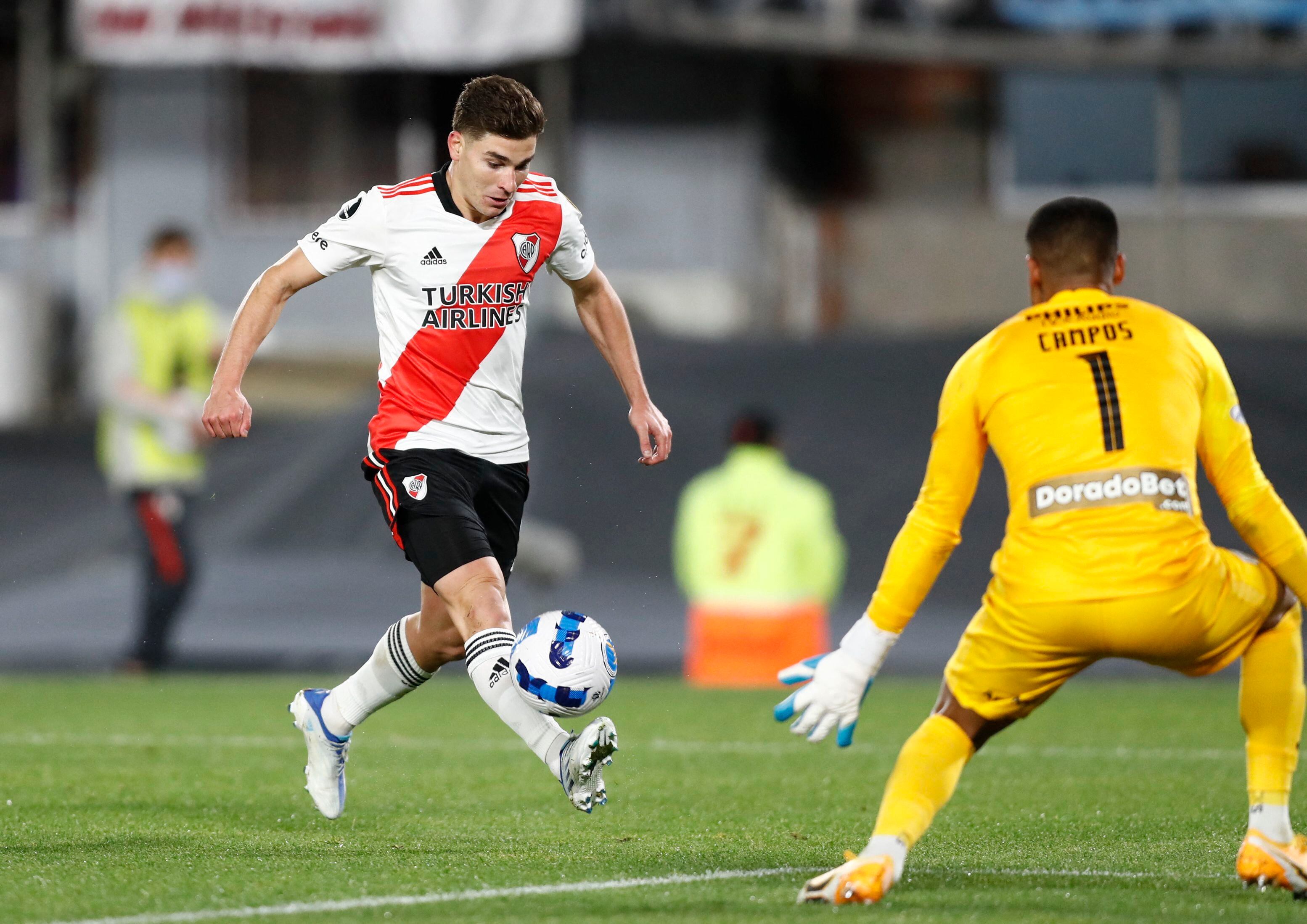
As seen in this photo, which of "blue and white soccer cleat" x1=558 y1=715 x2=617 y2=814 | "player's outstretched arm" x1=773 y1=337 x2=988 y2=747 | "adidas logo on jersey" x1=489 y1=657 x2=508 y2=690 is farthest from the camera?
"adidas logo on jersey" x1=489 y1=657 x2=508 y2=690

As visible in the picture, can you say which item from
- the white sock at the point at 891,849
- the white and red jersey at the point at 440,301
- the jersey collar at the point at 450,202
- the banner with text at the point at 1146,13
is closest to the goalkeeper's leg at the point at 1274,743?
the white sock at the point at 891,849

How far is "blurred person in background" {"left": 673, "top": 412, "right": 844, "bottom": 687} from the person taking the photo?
12.4 metres

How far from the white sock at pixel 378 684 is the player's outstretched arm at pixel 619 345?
955 mm

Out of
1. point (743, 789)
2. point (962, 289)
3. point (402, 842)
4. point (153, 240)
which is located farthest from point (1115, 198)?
point (402, 842)

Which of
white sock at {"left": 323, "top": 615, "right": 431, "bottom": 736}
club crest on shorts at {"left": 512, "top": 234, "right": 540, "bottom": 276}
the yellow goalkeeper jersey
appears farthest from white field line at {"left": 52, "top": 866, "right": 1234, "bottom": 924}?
club crest on shorts at {"left": 512, "top": 234, "right": 540, "bottom": 276}

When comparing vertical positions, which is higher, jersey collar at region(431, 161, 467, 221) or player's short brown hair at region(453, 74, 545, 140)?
player's short brown hair at region(453, 74, 545, 140)

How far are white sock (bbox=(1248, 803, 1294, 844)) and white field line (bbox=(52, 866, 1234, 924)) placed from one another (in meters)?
0.31

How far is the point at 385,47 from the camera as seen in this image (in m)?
19.6

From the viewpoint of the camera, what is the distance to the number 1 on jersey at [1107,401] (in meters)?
4.65

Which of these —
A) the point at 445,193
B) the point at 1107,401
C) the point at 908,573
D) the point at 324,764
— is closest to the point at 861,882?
the point at 908,573

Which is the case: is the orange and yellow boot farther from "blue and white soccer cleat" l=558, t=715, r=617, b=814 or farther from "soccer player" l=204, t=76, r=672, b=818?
"soccer player" l=204, t=76, r=672, b=818

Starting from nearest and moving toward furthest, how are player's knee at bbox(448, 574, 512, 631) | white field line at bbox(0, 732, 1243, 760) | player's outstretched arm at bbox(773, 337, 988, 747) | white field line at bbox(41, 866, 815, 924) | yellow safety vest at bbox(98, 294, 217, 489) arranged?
white field line at bbox(41, 866, 815, 924) < player's outstretched arm at bbox(773, 337, 988, 747) < player's knee at bbox(448, 574, 512, 631) < white field line at bbox(0, 732, 1243, 760) < yellow safety vest at bbox(98, 294, 217, 489)

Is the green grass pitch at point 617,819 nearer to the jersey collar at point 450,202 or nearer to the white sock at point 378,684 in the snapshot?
the white sock at point 378,684

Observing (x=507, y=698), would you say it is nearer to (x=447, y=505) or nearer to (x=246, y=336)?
(x=447, y=505)
